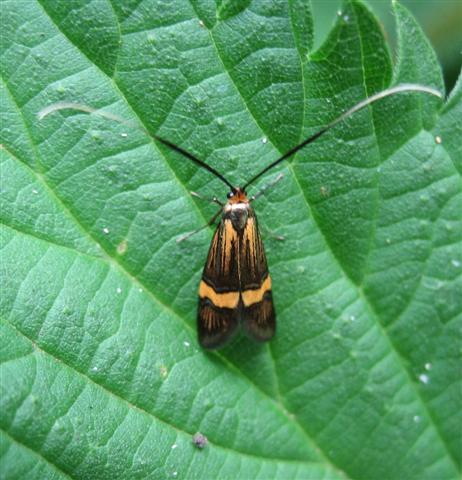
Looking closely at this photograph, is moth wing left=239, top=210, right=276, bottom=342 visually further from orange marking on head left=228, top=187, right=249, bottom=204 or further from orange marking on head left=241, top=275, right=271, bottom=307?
orange marking on head left=228, top=187, right=249, bottom=204

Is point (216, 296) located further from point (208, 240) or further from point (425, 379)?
point (425, 379)

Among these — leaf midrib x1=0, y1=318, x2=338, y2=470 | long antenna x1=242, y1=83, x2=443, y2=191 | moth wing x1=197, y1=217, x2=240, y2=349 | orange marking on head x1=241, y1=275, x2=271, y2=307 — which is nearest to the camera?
leaf midrib x1=0, y1=318, x2=338, y2=470

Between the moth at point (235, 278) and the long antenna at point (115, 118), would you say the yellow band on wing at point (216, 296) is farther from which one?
the long antenna at point (115, 118)

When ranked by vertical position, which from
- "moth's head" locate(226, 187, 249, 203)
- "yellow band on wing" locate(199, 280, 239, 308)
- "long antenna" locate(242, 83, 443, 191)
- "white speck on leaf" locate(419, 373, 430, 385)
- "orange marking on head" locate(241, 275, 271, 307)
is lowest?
"white speck on leaf" locate(419, 373, 430, 385)

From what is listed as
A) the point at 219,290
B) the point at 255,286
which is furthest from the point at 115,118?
the point at 255,286

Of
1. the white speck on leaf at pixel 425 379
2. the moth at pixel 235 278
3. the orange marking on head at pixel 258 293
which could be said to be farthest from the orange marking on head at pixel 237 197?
the white speck on leaf at pixel 425 379

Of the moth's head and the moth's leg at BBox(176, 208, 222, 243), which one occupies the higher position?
the moth's head

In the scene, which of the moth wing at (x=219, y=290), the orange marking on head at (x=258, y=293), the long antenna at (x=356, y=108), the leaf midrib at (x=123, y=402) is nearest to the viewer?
the leaf midrib at (x=123, y=402)

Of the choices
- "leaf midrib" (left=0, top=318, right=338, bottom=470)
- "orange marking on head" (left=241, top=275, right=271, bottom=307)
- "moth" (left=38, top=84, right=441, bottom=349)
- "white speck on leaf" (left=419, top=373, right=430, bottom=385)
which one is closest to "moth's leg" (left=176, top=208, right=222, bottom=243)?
"moth" (left=38, top=84, right=441, bottom=349)
